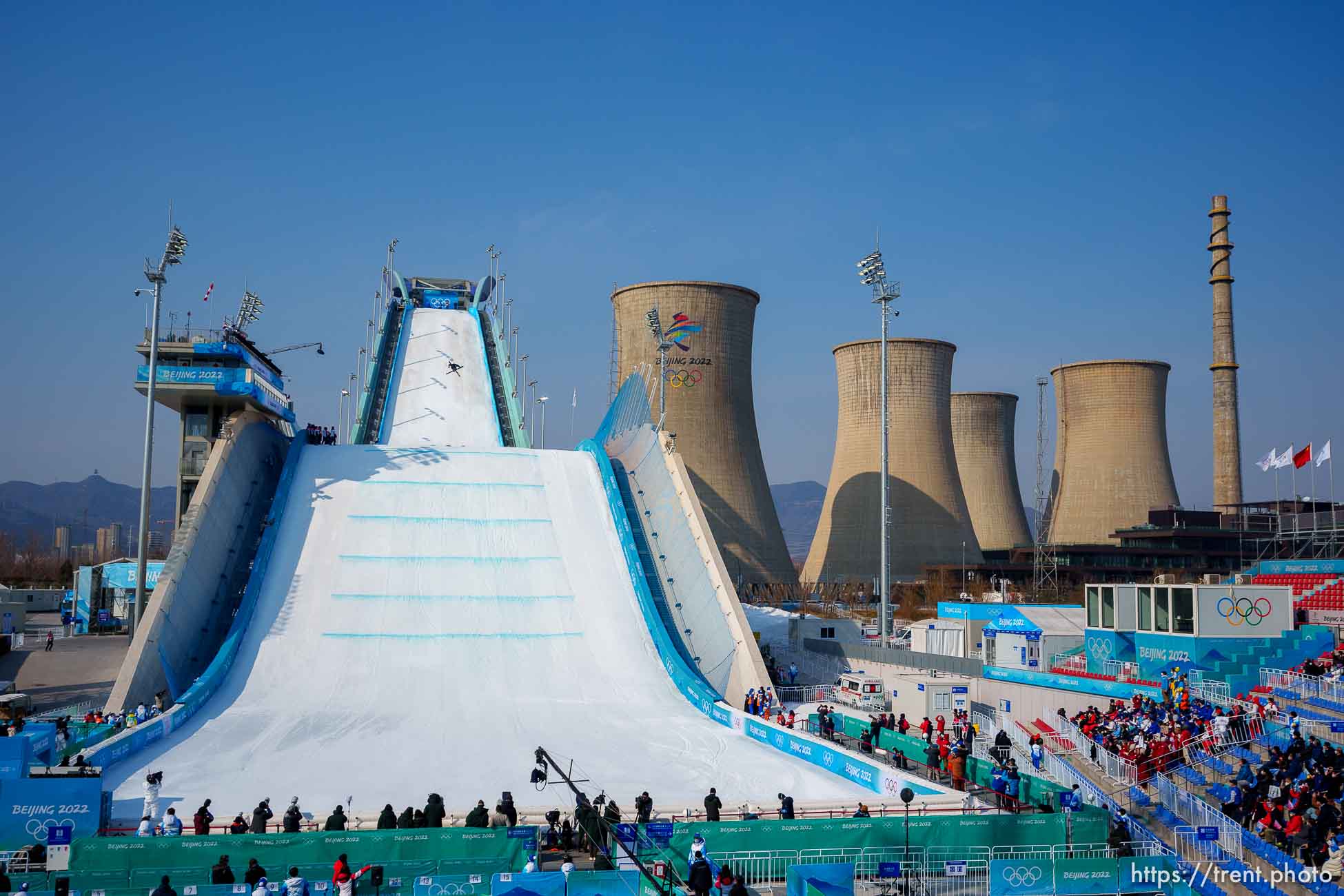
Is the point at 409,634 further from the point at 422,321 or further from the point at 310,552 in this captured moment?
the point at 422,321

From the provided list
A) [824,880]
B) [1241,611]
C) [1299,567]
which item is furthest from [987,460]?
[824,880]

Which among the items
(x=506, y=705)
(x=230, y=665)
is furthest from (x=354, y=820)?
(x=230, y=665)

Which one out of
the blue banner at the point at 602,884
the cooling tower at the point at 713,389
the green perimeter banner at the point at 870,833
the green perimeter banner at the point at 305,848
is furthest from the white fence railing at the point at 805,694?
the cooling tower at the point at 713,389

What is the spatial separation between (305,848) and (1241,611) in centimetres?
1700

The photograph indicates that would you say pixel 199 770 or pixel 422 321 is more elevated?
pixel 422 321

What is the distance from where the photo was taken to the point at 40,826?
11.2m

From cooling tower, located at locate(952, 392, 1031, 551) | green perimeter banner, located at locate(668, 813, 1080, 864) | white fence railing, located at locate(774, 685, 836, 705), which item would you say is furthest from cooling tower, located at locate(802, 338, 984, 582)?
green perimeter banner, located at locate(668, 813, 1080, 864)

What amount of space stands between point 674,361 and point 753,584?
9.67 meters

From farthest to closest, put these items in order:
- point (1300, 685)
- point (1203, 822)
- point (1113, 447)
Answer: point (1113, 447)
point (1300, 685)
point (1203, 822)

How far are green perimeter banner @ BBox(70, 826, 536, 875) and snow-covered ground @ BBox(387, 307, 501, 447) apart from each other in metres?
21.0

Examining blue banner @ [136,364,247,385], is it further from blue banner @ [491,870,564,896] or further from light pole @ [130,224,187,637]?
blue banner @ [491,870,564,896]

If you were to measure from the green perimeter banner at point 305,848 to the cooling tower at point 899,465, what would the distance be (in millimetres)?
35795

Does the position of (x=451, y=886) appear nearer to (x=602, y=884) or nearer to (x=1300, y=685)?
(x=602, y=884)

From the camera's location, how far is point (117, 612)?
38.7 metres
